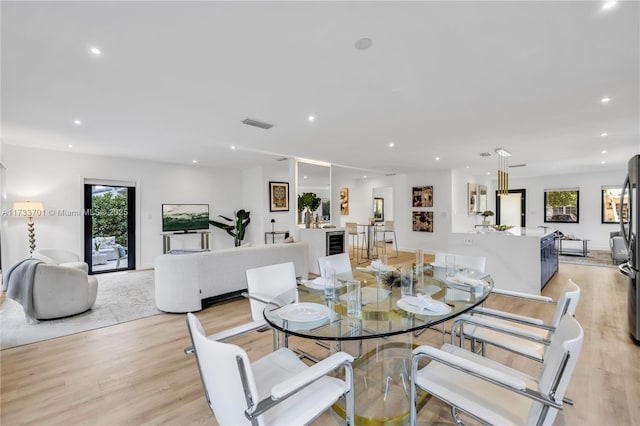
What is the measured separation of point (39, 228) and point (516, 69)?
7.65 metres

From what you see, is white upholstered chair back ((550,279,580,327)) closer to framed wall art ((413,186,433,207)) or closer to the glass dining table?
the glass dining table

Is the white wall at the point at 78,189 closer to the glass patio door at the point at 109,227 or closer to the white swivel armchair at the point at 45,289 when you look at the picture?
the glass patio door at the point at 109,227

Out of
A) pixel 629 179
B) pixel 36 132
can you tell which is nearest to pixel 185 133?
pixel 36 132

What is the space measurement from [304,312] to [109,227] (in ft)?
20.9

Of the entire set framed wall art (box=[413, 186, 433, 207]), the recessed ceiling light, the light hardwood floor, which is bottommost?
the light hardwood floor

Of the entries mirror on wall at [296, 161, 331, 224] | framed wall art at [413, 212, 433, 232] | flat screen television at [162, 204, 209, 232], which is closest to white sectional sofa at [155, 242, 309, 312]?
mirror on wall at [296, 161, 331, 224]

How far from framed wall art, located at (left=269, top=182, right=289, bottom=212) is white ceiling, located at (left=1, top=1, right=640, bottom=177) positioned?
343 centimetres

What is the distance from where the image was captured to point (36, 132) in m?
4.30

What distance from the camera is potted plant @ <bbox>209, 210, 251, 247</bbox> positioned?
25.4ft

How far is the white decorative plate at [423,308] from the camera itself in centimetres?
177

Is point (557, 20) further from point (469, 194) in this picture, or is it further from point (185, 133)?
point (469, 194)

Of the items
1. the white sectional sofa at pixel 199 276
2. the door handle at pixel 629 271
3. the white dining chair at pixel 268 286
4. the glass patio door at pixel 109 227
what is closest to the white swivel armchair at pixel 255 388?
the white dining chair at pixel 268 286

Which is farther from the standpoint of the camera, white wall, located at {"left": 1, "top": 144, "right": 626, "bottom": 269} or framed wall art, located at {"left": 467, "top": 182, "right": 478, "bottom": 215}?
framed wall art, located at {"left": 467, "top": 182, "right": 478, "bottom": 215}

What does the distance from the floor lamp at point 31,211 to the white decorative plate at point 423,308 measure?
6.34 meters
